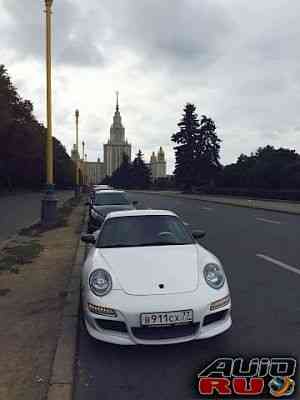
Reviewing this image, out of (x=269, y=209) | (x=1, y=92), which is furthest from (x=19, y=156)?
(x=269, y=209)

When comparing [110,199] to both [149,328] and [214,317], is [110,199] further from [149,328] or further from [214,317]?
[149,328]

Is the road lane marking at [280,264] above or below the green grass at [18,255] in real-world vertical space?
above

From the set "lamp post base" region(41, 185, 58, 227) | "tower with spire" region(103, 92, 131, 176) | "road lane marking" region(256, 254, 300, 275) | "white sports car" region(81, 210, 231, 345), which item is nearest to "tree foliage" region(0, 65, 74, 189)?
"lamp post base" region(41, 185, 58, 227)

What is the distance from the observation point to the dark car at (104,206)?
51.8 ft

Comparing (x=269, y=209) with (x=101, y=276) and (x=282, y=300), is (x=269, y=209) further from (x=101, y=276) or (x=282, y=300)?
(x=101, y=276)

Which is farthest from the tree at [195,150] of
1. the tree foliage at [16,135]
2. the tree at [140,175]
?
the tree at [140,175]

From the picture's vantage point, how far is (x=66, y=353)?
16.1 ft

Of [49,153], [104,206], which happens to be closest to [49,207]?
[49,153]

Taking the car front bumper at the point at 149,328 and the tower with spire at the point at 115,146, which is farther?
the tower with spire at the point at 115,146

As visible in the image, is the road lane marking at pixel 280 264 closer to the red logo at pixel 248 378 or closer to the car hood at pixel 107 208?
the red logo at pixel 248 378

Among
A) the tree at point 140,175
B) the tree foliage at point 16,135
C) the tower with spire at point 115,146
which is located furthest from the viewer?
the tower with spire at point 115,146

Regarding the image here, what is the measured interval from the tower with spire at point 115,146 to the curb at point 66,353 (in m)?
179

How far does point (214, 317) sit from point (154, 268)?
0.88 metres

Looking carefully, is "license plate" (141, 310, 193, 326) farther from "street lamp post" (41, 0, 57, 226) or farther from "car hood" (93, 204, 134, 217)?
"street lamp post" (41, 0, 57, 226)
